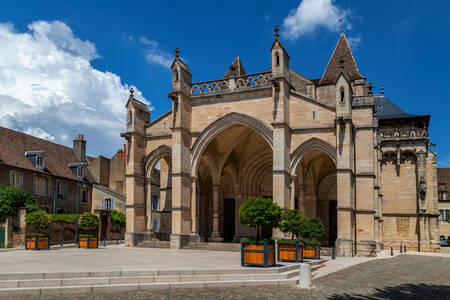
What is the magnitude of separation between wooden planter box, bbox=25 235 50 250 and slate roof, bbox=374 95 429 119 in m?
25.4

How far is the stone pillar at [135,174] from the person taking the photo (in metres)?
24.0

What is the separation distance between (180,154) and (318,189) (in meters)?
9.73

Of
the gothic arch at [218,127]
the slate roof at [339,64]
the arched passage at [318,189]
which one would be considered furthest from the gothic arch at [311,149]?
the slate roof at [339,64]

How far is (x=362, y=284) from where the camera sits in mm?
10695

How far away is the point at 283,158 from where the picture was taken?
20672mm

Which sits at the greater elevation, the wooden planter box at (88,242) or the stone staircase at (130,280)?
the stone staircase at (130,280)

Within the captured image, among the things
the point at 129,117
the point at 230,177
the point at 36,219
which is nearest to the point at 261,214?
the point at 36,219

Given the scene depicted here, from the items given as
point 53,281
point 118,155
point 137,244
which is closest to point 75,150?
point 118,155

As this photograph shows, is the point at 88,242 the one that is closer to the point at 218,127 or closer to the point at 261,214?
the point at 218,127

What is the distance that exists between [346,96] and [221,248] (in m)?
9.43

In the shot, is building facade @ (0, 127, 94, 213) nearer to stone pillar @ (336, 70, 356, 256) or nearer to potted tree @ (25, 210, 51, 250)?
potted tree @ (25, 210, 51, 250)

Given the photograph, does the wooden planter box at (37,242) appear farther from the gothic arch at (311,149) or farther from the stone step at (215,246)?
the gothic arch at (311,149)

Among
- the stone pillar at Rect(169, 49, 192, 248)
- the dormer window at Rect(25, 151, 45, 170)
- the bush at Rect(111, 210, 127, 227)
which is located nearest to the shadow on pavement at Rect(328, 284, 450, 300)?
the stone pillar at Rect(169, 49, 192, 248)

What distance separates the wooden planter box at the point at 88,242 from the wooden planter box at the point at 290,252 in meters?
11.1
